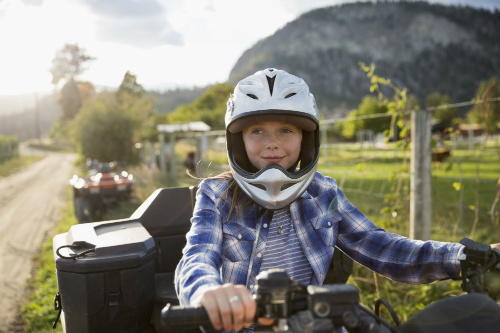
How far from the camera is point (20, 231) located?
29.0 ft

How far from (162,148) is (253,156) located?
547 inches

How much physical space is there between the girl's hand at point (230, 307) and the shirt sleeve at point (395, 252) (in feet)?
3.28

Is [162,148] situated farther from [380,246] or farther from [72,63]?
[380,246]

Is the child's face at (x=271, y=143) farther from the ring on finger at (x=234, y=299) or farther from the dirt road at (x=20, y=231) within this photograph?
the dirt road at (x=20, y=231)

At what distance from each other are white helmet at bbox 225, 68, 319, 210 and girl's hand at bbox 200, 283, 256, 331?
2.56ft

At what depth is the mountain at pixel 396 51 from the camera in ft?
520

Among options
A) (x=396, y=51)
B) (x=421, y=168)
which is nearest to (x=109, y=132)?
(x=421, y=168)

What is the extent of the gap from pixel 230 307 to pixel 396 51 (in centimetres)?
19679

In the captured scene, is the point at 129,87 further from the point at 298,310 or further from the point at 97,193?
the point at 298,310

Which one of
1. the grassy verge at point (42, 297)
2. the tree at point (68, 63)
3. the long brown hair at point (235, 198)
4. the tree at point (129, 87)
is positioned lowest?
A: the grassy verge at point (42, 297)

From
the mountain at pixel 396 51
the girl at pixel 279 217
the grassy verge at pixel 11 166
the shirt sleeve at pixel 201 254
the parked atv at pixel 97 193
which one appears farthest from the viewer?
the mountain at pixel 396 51

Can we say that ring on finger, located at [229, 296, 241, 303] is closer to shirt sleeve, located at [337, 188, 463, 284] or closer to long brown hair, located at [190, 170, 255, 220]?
long brown hair, located at [190, 170, 255, 220]

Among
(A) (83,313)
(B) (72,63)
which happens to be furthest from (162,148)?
(A) (83,313)

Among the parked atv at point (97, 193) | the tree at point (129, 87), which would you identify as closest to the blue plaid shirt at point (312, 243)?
the parked atv at point (97, 193)
